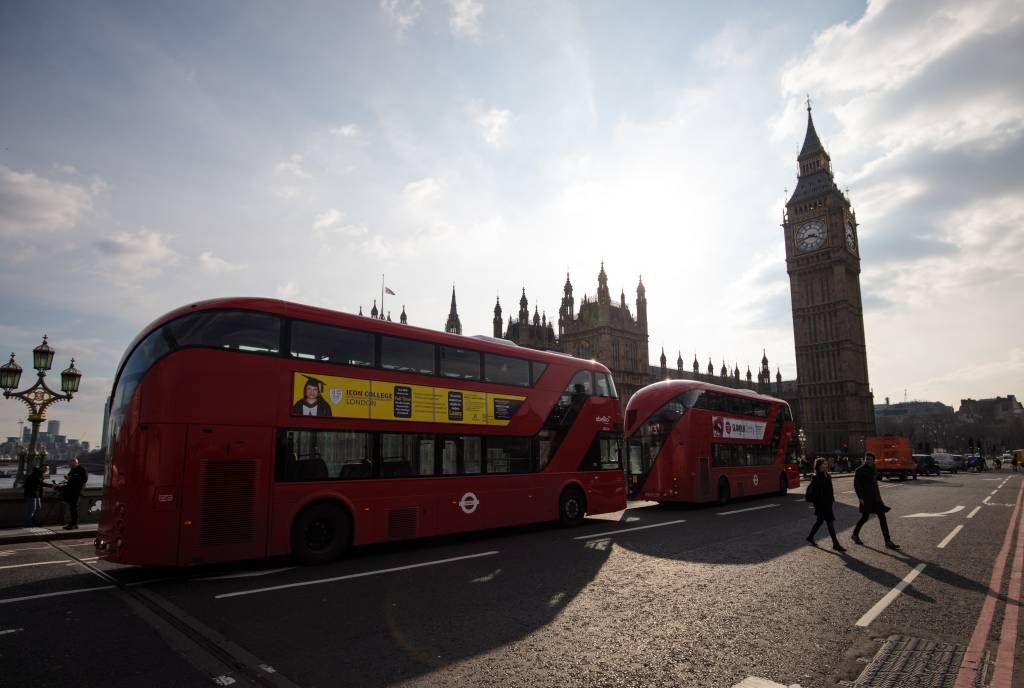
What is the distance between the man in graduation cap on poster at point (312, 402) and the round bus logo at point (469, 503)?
3.65m

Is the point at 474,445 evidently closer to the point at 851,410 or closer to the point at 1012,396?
the point at 851,410

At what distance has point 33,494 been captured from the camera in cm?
1509

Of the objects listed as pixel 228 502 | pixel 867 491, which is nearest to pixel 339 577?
pixel 228 502

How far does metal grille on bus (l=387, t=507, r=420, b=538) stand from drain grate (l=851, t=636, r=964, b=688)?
7963 millimetres

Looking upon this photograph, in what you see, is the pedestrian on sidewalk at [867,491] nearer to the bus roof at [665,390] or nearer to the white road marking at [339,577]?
the bus roof at [665,390]

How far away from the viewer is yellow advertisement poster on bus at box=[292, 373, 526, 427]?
9.87m

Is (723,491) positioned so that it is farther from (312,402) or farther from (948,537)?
(312,402)

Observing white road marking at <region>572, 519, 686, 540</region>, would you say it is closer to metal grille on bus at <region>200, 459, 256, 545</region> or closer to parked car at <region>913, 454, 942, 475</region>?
metal grille on bus at <region>200, 459, 256, 545</region>

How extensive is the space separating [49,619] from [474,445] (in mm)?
7551

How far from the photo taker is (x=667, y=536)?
12.5m

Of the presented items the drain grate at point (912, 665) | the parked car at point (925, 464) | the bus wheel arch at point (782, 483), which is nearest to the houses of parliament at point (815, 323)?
the parked car at point (925, 464)

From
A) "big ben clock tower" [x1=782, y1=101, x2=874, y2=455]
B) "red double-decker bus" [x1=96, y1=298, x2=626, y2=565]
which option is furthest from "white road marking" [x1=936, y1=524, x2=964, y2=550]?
"big ben clock tower" [x1=782, y1=101, x2=874, y2=455]

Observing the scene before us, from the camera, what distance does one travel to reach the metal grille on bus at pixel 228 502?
8.61m

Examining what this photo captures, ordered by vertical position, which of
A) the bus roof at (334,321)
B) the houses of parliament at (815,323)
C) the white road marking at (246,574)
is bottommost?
the white road marking at (246,574)
